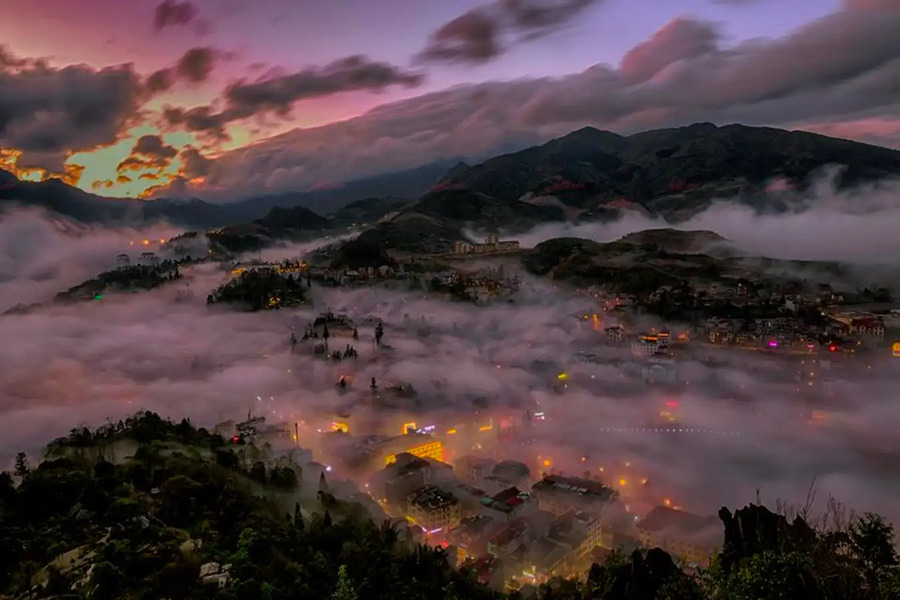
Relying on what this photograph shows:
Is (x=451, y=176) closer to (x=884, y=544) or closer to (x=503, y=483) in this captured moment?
(x=503, y=483)

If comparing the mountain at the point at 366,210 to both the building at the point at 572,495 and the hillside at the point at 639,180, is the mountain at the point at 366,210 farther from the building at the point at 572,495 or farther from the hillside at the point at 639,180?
the building at the point at 572,495

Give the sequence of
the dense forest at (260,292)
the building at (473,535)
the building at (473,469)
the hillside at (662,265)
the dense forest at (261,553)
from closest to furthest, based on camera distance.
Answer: the dense forest at (261,553) → the building at (473,535) → the building at (473,469) → the hillside at (662,265) → the dense forest at (260,292)

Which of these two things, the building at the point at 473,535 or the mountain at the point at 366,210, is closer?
the building at the point at 473,535

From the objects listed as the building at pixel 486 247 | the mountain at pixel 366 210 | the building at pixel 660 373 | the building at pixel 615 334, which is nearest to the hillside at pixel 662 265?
the building at pixel 486 247

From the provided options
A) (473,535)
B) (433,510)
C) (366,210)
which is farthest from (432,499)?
(366,210)

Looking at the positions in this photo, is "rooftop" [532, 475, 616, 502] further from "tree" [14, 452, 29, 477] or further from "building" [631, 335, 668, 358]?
"building" [631, 335, 668, 358]

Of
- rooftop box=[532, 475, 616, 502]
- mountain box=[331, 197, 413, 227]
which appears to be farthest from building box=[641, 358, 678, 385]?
mountain box=[331, 197, 413, 227]
